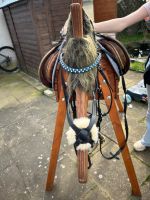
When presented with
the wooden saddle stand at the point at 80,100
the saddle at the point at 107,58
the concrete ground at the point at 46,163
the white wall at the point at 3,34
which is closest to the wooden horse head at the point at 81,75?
the wooden saddle stand at the point at 80,100

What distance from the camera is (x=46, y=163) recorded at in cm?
270

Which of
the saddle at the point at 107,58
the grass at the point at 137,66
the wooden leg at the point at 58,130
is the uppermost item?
the saddle at the point at 107,58

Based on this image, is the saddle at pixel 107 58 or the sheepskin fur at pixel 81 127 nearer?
the sheepskin fur at pixel 81 127

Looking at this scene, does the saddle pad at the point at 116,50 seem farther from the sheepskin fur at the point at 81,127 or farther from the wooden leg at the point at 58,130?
the sheepskin fur at the point at 81,127

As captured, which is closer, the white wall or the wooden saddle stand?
the wooden saddle stand

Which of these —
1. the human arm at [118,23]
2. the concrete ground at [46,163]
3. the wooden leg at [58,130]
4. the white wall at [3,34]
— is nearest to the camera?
the human arm at [118,23]

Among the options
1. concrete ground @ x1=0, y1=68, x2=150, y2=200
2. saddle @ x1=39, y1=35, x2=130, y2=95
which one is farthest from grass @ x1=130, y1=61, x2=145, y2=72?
saddle @ x1=39, y1=35, x2=130, y2=95

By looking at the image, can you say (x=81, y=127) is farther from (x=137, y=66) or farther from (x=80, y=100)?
(x=137, y=66)

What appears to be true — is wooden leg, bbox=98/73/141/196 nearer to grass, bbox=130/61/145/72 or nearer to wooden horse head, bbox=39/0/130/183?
wooden horse head, bbox=39/0/130/183

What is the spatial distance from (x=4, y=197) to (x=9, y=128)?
5.17 feet

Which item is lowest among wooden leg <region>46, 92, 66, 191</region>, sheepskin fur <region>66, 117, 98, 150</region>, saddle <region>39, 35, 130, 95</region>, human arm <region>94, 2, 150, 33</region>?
wooden leg <region>46, 92, 66, 191</region>

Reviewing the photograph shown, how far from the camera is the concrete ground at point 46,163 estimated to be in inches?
Answer: 88.0

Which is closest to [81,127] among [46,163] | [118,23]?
[118,23]

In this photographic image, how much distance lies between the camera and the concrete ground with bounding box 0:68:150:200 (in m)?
2.23
